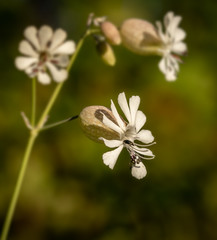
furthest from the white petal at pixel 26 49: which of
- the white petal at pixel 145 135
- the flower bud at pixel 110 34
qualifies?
the white petal at pixel 145 135

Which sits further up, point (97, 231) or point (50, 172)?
point (50, 172)

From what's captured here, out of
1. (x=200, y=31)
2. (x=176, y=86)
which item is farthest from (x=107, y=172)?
(x=200, y=31)

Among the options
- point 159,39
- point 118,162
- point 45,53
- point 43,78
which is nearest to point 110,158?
point 43,78

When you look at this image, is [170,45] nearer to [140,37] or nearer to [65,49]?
[140,37]

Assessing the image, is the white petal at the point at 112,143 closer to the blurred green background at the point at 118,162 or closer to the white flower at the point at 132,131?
the white flower at the point at 132,131

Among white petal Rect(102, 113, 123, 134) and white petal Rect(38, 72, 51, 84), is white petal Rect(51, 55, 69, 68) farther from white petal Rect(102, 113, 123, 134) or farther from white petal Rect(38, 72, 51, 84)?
white petal Rect(102, 113, 123, 134)

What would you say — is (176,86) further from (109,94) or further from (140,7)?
(140,7)
